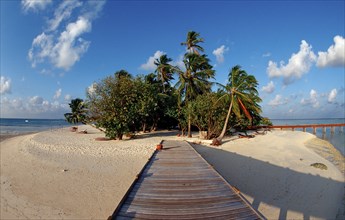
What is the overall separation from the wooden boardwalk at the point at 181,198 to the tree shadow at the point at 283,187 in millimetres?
2598

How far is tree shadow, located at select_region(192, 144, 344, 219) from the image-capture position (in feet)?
24.2

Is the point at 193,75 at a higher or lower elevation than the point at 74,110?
higher

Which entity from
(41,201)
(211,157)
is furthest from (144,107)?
(41,201)

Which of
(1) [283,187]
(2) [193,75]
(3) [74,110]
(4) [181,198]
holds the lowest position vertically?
(1) [283,187]

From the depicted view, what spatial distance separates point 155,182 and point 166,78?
23260mm

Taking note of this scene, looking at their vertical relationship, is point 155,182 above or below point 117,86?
below

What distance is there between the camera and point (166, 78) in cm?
2845

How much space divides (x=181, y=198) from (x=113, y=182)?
4850 mm

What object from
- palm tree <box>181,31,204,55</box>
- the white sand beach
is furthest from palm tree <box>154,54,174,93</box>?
the white sand beach

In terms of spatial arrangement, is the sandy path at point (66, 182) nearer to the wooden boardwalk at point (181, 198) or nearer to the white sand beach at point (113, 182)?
the white sand beach at point (113, 182)

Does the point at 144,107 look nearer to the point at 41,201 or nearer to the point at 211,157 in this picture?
the point at 211,157

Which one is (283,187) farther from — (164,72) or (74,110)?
(74,110)

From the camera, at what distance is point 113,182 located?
8.89 m

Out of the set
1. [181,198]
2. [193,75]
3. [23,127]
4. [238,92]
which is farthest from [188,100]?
[23,127]
